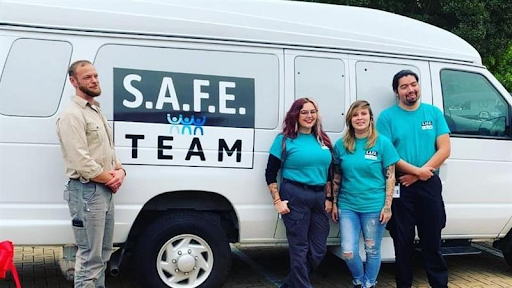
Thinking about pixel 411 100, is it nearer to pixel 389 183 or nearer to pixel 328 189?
pixel 389 183

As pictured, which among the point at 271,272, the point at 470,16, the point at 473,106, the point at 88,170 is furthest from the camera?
the point at 470,16

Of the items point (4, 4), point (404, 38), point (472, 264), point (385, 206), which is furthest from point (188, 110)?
point (472, 264)

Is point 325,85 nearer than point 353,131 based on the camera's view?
No

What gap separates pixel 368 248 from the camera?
442cm

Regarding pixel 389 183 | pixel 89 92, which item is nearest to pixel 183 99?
pixel 89 92

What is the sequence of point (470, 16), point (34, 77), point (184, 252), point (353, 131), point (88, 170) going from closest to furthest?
point (88, 170)
point (34, 77)
point (184, 252)
point (353, 131)
point (470, 16)

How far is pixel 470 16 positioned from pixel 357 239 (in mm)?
6973

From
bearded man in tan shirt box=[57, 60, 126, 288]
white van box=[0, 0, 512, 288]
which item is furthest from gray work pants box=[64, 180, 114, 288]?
white van box=[0, 0, 512, 288]

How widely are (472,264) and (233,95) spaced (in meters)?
3.59

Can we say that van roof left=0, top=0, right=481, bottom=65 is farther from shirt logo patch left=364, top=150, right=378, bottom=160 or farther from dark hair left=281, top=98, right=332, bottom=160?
shirt logo patch left=364, top=150, right=378, bottom=160

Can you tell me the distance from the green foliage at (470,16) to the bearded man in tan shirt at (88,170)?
7074 mm

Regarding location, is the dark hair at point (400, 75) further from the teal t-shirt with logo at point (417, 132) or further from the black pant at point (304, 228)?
the black pant at point (304, 228)

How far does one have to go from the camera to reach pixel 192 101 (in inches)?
166

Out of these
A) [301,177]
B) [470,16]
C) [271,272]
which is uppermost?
[470,16]
